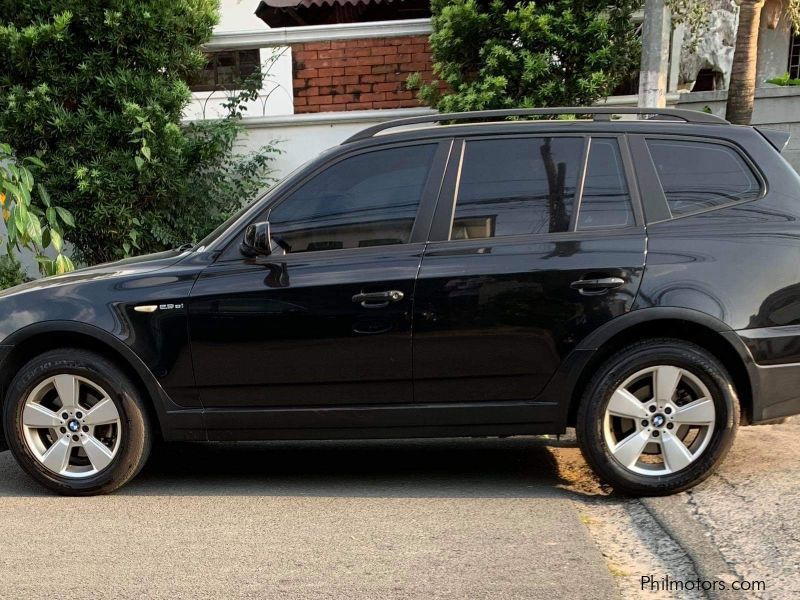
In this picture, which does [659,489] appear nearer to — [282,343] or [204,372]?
[282,343]

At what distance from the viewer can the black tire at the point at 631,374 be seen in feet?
14.3

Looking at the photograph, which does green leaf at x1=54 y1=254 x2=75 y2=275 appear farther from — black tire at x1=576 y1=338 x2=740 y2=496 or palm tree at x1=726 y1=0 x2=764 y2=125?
palm tree at x1=726 y1=0 x2=764 y2=125

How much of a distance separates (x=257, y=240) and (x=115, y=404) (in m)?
1.16

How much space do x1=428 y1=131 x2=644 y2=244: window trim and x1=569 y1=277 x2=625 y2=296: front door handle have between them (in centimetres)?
25

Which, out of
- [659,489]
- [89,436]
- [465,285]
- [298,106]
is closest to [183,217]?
[298,106]

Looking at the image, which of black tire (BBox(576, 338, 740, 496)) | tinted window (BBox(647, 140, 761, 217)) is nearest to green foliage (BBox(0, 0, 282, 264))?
tinted window (BBox(647, 140, 761, 217))

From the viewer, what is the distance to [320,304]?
14.7 feet

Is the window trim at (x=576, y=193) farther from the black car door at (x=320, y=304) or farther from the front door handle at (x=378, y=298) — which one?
the front door handle at (x=378, y=298)

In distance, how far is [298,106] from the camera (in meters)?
8.80

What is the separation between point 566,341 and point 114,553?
2366 millimetres

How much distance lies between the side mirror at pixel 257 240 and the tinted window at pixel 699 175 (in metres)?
2.05

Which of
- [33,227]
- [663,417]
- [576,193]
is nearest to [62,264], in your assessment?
[33,227]

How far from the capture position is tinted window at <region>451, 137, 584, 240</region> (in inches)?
179

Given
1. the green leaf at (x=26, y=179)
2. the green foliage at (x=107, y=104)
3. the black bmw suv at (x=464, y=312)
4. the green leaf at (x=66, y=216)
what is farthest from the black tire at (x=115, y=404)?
the green foliage at (x=107, y=104)
